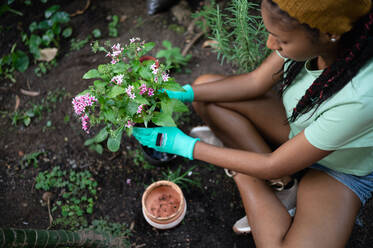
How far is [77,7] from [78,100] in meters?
2.06

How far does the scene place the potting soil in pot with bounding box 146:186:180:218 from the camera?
183 centimetres

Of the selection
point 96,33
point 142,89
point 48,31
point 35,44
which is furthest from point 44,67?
point 142,89

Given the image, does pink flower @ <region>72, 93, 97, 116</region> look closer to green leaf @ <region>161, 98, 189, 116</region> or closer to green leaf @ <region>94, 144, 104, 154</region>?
green leaf @ <region>161, 98, 189, 116</region>

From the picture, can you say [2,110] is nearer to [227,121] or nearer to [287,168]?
[227,121]

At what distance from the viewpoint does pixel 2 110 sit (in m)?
2.39

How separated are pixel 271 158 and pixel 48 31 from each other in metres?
2.28

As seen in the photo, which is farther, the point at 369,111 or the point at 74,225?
the point at 74,225

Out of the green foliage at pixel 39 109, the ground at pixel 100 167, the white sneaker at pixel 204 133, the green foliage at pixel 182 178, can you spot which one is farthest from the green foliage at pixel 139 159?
the green foliage at pixel 39 109

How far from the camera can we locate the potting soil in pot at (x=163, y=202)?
1834 millimetres

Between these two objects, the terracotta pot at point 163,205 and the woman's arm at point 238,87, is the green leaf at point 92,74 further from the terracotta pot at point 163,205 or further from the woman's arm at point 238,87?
the terracotta pot at point 163,205

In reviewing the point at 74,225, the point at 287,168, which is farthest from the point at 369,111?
the point at 74,225

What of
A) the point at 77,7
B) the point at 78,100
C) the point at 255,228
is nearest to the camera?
the point at 78,100

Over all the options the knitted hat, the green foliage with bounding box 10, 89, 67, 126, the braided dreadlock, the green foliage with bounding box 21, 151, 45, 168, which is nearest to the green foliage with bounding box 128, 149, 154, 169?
the green foliage with bounding box 21, 151, 45, 168

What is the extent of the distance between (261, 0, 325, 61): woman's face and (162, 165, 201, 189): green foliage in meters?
1.11
